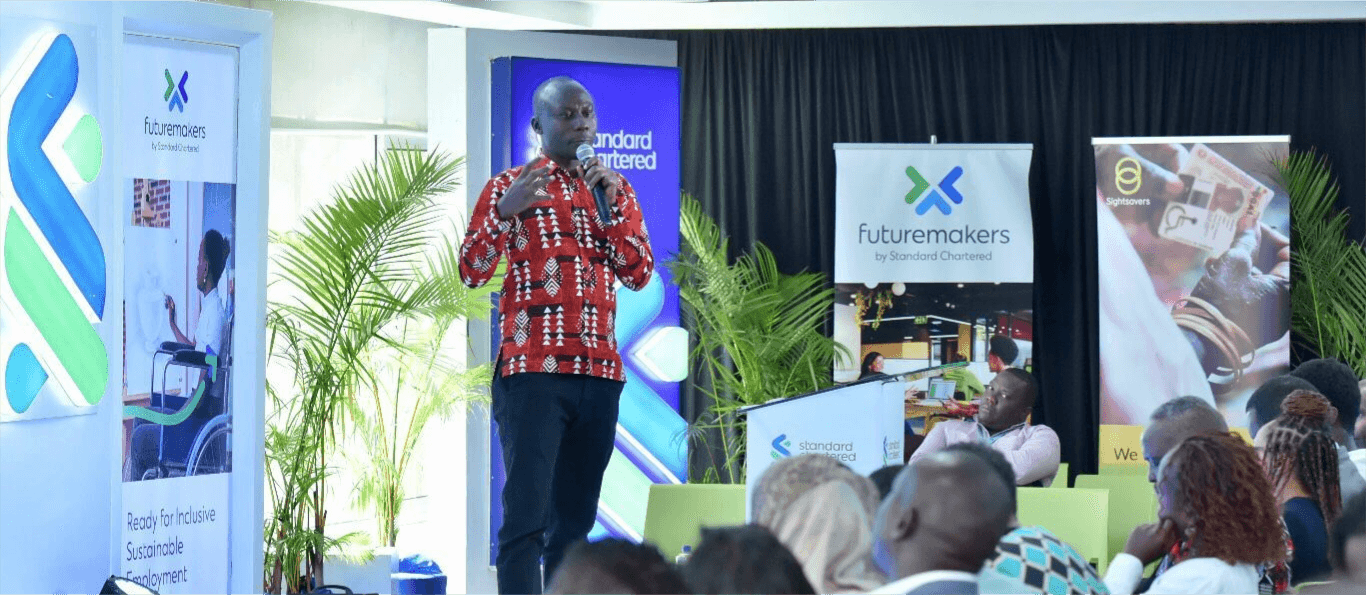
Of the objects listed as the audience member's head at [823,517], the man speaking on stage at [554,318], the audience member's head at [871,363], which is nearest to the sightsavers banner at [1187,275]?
the audience member's head at [871,363]

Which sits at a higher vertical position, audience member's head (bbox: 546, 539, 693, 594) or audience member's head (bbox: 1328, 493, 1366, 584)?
audience member's head (bbox: 546, 539, 693, 594)

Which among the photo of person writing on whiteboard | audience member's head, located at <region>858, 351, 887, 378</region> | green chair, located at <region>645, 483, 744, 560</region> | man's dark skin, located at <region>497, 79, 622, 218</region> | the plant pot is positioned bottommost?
the plant pot

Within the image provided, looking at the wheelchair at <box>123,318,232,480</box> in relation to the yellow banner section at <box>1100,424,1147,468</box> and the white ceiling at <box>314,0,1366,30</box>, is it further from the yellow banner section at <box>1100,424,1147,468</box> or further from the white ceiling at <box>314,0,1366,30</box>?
the yellow banner section at <box>1100,424,1147,468</box>

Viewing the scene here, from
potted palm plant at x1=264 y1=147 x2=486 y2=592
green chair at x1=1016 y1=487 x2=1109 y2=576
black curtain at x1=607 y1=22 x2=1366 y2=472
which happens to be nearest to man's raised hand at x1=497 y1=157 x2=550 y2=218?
green chair at x1=1016 y1=487 x2=1109 y2=576

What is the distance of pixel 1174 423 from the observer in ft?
13.3

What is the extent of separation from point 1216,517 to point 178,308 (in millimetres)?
3248

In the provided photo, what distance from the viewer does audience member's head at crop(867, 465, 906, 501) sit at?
103 inches

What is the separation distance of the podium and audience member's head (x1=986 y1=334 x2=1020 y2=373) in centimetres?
429

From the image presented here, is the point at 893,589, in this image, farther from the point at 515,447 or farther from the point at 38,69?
the point at 38,69

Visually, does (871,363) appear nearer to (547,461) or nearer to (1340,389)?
(1340,389)

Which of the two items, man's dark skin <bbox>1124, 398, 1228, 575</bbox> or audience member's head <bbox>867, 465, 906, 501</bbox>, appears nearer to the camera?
audience member's head <bbox>867, 465, 906, 501</bbox>

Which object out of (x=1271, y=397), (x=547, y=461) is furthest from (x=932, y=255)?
(x=547, y=461)

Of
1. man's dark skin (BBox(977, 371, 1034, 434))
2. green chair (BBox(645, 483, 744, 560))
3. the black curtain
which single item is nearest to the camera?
green chair (BBox(645, 483, 744, 560))

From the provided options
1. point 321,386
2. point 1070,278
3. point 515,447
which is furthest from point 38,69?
point 1070,278
